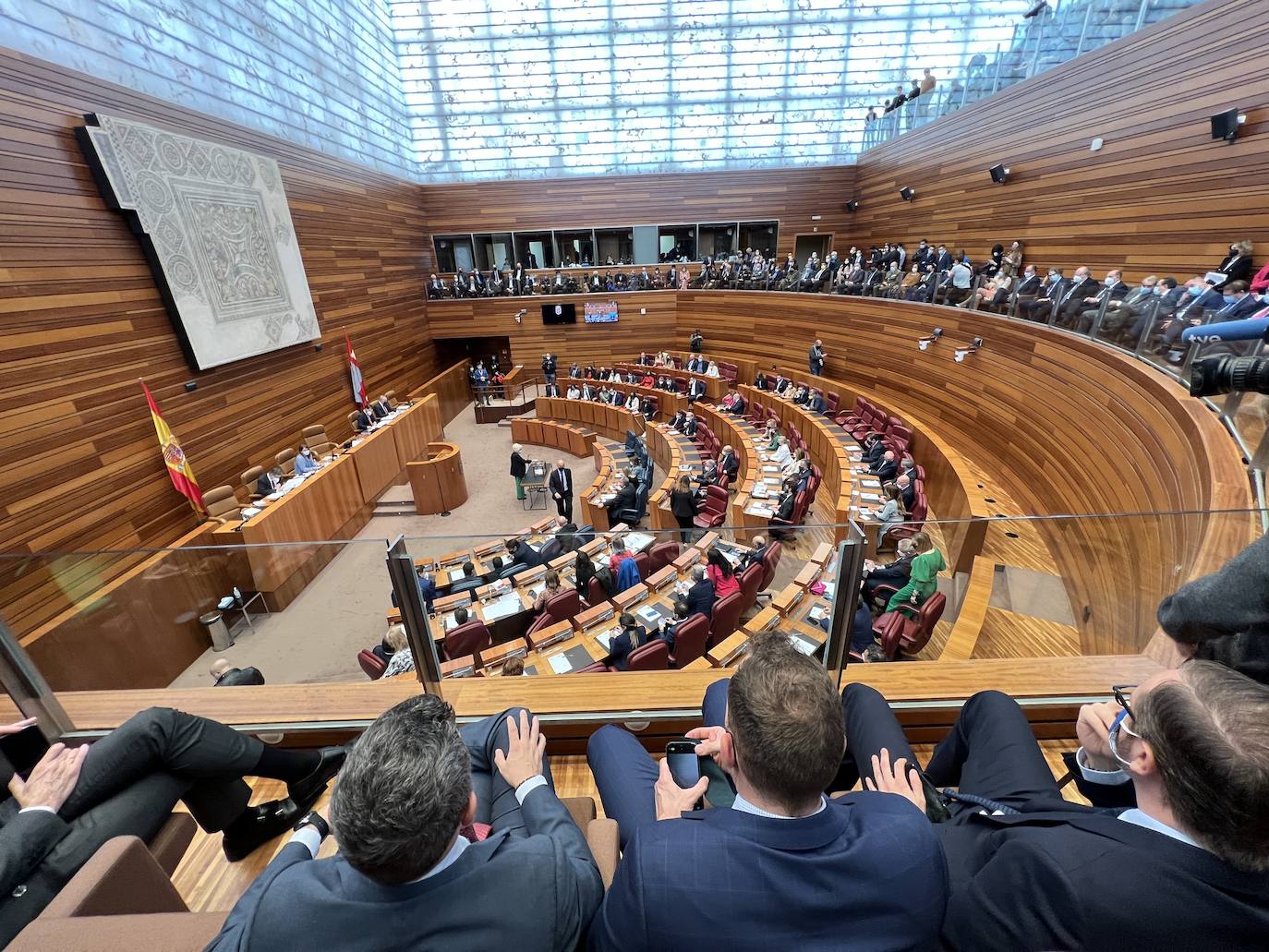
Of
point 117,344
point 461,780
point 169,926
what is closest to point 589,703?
point 461,780

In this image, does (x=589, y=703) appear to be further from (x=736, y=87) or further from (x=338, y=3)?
(x=736, y=87)

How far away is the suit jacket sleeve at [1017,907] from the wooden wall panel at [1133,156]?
723 cm

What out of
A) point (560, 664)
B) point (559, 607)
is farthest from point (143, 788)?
point (559, 607)

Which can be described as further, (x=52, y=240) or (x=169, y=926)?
(x=52, y=240)

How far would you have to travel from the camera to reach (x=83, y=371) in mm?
5543

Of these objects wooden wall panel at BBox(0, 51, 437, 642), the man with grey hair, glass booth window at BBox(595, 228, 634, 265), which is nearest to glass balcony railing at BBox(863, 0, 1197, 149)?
glass booth window at BBox(595, 228, 634, 265)

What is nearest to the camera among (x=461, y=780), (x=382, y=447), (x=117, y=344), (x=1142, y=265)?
(x=461, y=780)

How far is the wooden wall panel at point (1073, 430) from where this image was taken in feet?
7.54

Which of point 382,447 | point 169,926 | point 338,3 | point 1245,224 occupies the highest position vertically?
point 338,3

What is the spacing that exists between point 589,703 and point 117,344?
7.38 m

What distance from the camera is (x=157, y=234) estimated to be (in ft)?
20.8

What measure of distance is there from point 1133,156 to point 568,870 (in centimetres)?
951

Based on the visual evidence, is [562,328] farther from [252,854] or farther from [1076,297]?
[252,854]

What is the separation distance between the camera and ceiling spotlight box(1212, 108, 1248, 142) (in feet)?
16.6
